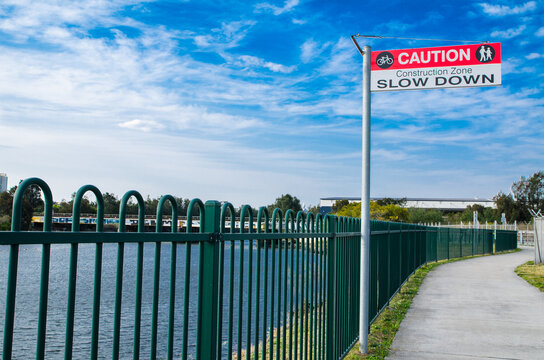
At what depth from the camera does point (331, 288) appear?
203 inches

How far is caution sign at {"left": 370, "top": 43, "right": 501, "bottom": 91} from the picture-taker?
19.9ft

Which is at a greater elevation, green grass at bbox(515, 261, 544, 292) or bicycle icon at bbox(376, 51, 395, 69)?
bicycle icon at bbox(376, 51, 395, 69)

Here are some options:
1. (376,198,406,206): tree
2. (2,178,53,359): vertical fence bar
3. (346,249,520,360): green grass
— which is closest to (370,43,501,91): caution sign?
(346,249,520,360): green grass

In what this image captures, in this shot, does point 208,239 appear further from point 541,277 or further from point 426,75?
point 541,277

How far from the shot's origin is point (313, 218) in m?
4.70

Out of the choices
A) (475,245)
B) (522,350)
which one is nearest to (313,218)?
(522,350)

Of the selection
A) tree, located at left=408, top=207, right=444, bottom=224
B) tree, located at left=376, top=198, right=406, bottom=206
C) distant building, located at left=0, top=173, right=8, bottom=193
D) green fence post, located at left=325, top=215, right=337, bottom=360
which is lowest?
green fence post, located at left=325, top=215, right=337, bottom=360

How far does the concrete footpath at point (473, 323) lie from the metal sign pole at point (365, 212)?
0.47 meters

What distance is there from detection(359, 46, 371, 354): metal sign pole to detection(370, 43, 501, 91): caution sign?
1.43 ft

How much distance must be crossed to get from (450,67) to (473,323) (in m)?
4.52

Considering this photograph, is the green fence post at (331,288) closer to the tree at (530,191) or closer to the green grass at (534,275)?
the green grass at (534,275)

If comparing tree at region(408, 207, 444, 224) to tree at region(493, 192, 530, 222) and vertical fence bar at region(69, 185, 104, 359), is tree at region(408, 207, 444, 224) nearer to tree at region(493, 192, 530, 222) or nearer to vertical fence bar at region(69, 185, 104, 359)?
tree at region(493, 192, 530, 222)

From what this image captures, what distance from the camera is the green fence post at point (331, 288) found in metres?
5.09

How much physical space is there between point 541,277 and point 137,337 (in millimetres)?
16339
